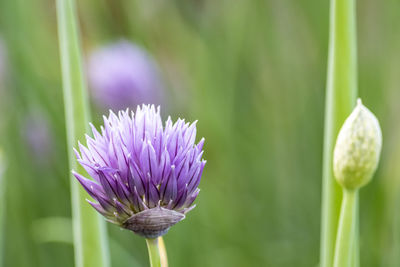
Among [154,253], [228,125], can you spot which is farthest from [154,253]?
[228,125]

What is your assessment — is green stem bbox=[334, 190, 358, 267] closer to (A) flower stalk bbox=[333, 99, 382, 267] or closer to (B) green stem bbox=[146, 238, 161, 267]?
(A) flower stalk bbox=[333, 99, 382, 267]

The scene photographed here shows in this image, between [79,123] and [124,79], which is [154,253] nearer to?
[79,123]

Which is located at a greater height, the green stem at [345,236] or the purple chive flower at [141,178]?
the purple chive flower at [141,178]

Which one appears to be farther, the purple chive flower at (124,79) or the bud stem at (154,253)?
the purple chive flower at (124,79)

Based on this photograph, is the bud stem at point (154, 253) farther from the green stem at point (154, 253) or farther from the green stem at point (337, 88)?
the green stem at point (337, 88)

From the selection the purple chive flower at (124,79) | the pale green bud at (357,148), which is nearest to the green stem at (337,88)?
the pale green bud at (357,148)
